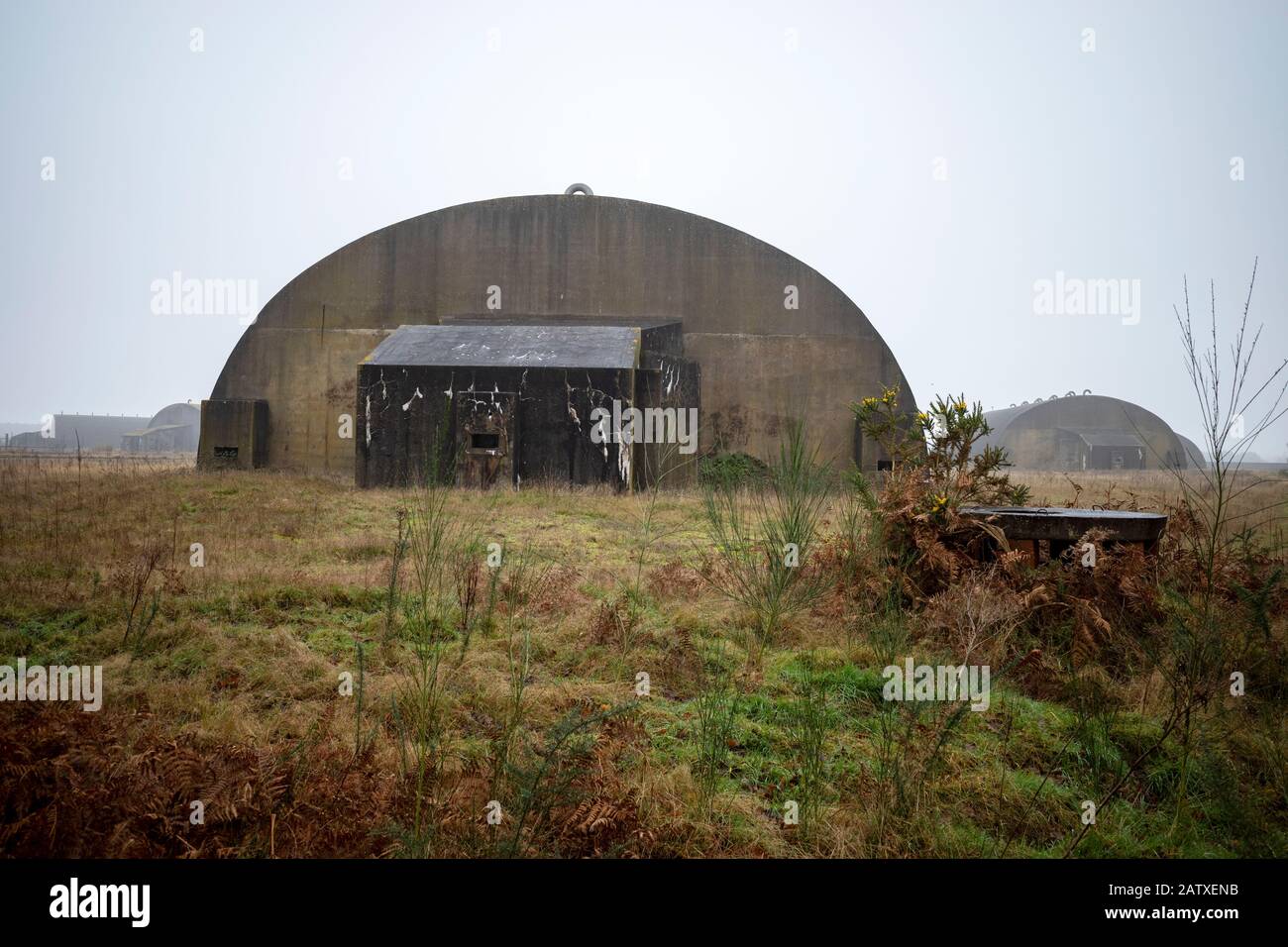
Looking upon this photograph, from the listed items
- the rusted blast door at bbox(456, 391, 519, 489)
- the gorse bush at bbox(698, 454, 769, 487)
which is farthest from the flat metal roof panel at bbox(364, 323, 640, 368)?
the gorse bush at bbox(698, 454, 769, 487)

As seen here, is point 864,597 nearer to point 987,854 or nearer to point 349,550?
point 987,854

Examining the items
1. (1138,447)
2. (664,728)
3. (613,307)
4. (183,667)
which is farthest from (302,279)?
(1138,447)

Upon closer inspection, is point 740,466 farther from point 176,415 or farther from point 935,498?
point 176,415

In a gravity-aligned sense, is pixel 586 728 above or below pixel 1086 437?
below

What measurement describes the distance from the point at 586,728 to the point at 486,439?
1095 cm

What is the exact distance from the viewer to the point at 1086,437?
34.5 metres

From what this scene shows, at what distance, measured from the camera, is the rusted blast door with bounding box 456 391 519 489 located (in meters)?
13.8

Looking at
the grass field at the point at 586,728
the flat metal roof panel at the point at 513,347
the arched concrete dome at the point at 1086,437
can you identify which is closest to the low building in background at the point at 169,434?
the flat metal roof panel at the point at 513,347

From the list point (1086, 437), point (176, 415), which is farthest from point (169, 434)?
point (1086, 437)

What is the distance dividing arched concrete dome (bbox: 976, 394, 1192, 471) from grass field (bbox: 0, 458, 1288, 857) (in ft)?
105

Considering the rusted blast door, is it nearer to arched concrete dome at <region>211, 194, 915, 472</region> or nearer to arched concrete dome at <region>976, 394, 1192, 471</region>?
arched concrete dome at <region>211, 194, 915, 472</region>

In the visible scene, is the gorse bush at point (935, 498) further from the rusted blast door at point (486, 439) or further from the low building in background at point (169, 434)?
the low building in background at point (169, 434)
